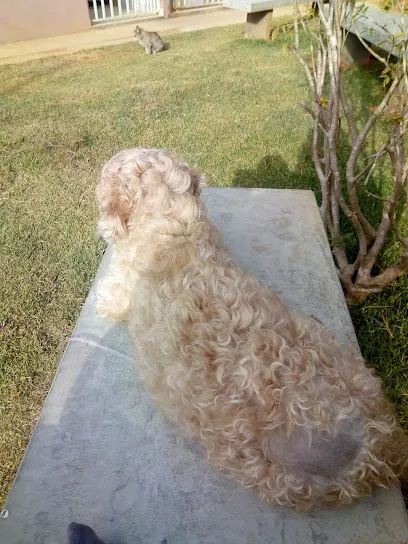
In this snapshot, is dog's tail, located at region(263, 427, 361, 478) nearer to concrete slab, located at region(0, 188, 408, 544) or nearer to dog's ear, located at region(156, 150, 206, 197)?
concrete slab, located at region(0, 188, 408, 544)

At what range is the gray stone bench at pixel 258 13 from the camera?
8461 millimetres

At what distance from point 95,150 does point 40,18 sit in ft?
24.3

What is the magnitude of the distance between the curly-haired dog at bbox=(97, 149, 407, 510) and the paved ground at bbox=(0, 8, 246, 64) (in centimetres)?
947

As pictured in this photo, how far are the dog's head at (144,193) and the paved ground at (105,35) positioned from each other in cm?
864

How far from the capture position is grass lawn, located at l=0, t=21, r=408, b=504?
3.17 m

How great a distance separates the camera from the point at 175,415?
2.01m

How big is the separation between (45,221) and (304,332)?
336 centimetres

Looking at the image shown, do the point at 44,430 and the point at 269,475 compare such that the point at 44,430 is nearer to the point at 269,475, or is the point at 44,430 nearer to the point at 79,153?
the point at 269,475

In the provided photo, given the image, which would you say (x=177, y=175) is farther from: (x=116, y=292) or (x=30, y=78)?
(x=30, y=78)

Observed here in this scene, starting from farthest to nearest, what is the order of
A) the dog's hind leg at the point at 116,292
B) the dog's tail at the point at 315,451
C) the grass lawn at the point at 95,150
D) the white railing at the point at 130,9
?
1. the white railing at the point at 130,9
2. the grass lawn at the point at 95,150
3. the dog's hind leg at the point at 116,292
4. the dog's tail at the point at 315,451

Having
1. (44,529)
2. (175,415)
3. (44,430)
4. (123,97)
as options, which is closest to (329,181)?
(175,415)

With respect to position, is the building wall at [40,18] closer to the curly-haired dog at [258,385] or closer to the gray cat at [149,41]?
the gray cat at [149,41]

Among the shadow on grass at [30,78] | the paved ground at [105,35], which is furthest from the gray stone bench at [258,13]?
the shadow on grass at [30,78]

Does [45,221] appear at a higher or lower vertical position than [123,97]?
lower
